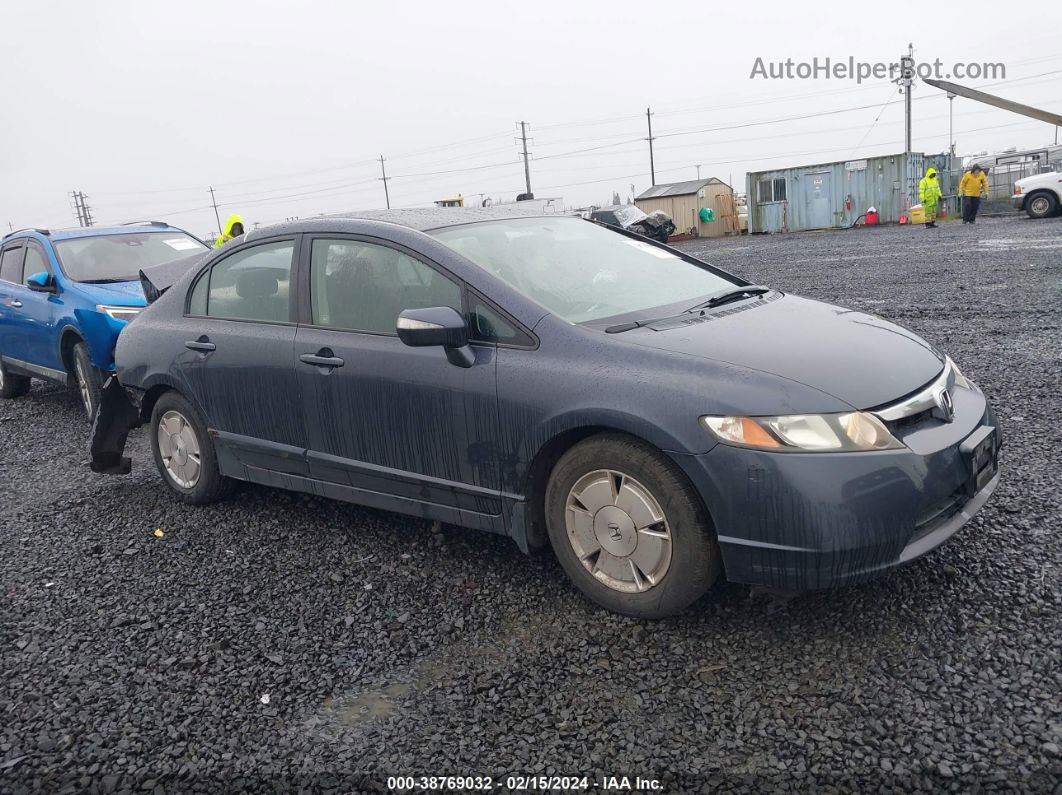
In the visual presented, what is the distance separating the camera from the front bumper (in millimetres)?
2637

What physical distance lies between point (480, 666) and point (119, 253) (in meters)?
6.82

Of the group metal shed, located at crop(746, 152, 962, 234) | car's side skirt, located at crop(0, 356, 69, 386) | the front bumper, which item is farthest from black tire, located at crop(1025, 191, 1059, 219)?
car's side skirt, located at crop(0, 356, 69, 386)

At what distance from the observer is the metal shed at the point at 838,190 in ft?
98.5

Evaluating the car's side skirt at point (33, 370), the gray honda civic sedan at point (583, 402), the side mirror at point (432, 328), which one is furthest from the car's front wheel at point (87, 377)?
the side mirror at point (432, 328)

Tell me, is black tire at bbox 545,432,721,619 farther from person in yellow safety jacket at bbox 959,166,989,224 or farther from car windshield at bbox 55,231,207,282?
person in yellow safety jacket at bbox 959,166,989,224

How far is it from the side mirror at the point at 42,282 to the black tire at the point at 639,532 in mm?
6152

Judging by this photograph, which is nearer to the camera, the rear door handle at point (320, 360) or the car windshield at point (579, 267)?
the car windshield at point (579, 267)

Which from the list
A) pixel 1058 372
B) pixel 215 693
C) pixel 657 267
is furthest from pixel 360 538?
pixel 1058 372

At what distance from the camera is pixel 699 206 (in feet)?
120

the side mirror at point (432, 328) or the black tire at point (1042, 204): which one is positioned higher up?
the side mirror at point (432, 328)

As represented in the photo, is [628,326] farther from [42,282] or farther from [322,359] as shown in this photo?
[42,282]

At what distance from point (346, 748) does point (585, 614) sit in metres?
1.06

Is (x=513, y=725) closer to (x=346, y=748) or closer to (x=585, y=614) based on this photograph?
(x=346, y=748)

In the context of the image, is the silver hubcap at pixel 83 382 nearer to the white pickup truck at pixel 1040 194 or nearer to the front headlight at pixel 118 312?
the front headlight at pixel 118 312
